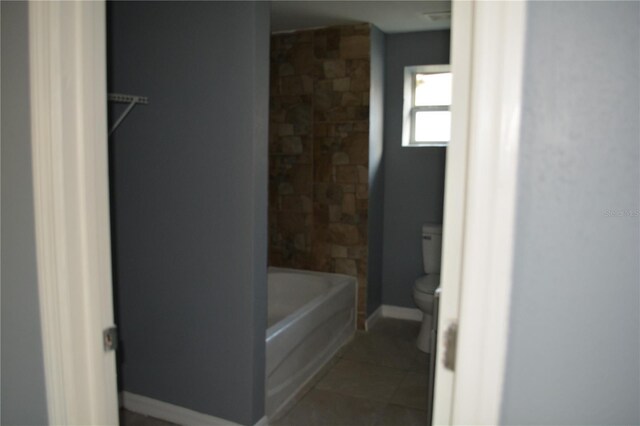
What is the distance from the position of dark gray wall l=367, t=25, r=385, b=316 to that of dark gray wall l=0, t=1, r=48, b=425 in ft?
9.09

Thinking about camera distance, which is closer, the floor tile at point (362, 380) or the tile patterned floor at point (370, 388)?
the tile patterned floor at point (370, 388)

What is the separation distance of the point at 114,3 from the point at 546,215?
7.47 feet

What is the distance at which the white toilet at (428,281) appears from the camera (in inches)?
129

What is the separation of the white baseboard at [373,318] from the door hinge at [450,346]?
3062mm

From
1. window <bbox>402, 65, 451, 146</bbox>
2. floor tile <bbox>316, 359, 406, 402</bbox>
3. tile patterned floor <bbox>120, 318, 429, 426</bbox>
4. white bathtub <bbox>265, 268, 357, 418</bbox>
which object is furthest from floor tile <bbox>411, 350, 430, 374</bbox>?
window <bbox>402, 65, 451, 146</bbox>

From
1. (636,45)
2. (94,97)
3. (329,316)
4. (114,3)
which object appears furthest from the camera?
(329,316)

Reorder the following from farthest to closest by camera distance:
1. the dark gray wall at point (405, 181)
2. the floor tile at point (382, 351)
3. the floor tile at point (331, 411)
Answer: the dark gray wall at point (405, 181)
the floor tile at point (382, 351)
the floor tile at point (331, 411)

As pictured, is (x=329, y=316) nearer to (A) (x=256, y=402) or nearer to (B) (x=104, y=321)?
(A) (x=256, y=402)

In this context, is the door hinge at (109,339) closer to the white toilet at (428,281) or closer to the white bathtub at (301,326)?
the white bathtub at (301,326)

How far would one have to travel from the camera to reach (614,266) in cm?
64

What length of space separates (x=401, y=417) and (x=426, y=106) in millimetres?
2474

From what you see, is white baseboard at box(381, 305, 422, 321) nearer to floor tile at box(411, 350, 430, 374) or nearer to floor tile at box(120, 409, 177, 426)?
floor tile at box(411, 350, 430, 374)

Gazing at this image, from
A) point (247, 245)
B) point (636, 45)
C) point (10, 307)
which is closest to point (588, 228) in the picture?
point (636, 45)

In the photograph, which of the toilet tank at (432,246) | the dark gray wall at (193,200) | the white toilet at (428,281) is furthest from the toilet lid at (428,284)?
the dark gray wall at (193,200)
